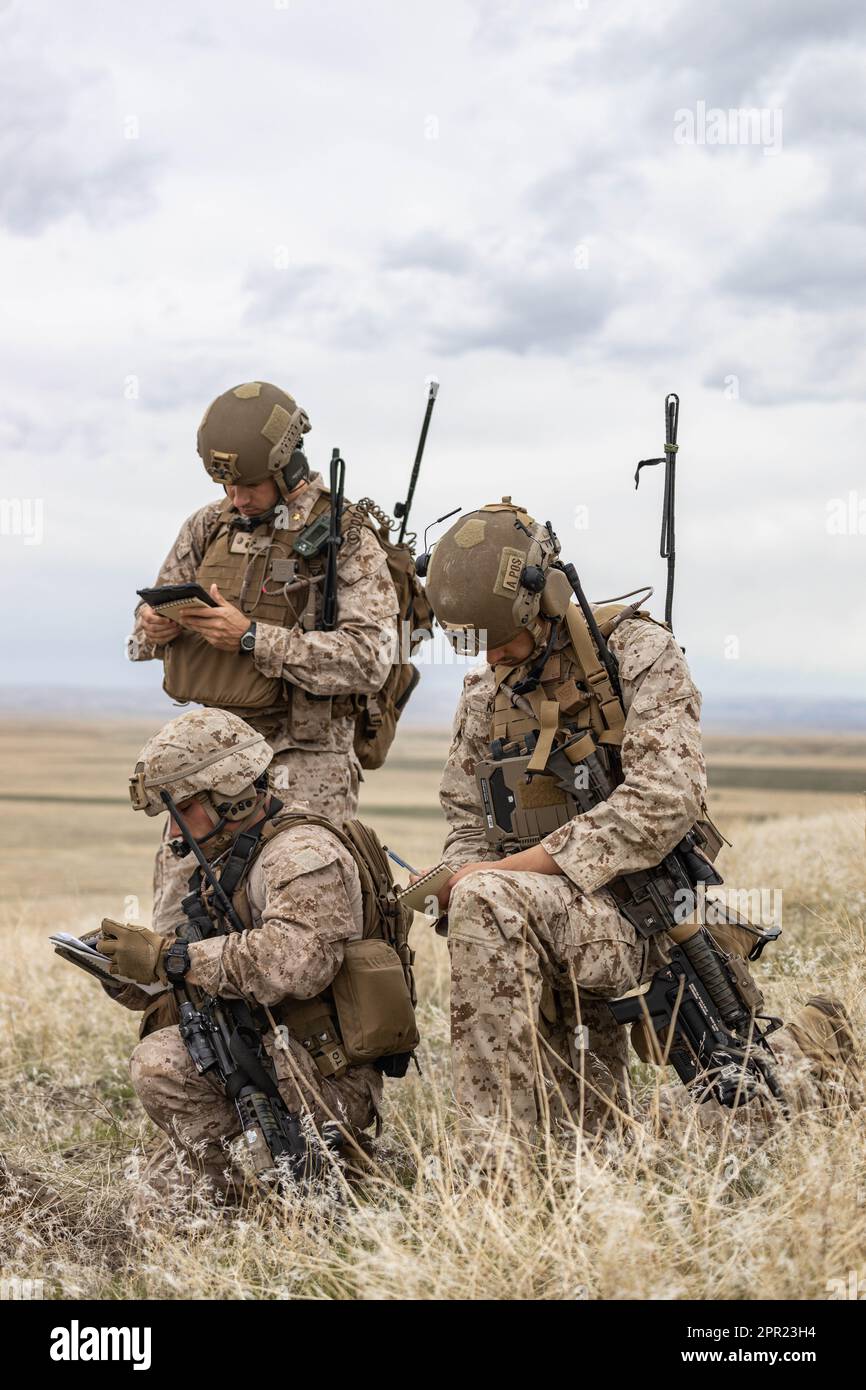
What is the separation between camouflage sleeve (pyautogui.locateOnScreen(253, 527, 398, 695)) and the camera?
20.0ft

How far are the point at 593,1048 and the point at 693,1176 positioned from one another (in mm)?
1126

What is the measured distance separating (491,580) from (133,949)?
1.85m

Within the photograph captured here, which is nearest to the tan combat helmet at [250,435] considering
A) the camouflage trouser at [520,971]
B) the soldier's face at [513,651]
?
the soldier's face at [513,651]

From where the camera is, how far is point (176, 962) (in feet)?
16.3

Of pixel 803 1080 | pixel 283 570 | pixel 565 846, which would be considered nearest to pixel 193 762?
pixel 565 846

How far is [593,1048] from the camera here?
17.6 feet

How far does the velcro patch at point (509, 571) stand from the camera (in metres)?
4.96

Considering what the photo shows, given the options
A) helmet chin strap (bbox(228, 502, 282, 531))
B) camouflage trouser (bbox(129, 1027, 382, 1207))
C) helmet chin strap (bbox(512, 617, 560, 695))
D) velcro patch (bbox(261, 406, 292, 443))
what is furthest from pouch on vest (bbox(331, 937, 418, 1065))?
velcro patch (bbox(261, 406, 292, 443))

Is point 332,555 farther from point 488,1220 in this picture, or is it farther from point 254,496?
point 488,1220

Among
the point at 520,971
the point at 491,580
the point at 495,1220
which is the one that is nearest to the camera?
the point at 495,1220

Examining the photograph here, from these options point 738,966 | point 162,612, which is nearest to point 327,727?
point 162,612

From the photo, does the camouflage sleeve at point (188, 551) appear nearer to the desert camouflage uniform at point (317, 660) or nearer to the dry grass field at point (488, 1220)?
the desert camouflage uniform at point (317, 660)

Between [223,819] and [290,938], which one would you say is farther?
[223,819]

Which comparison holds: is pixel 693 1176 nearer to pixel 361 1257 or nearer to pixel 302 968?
pixel 361 1257
